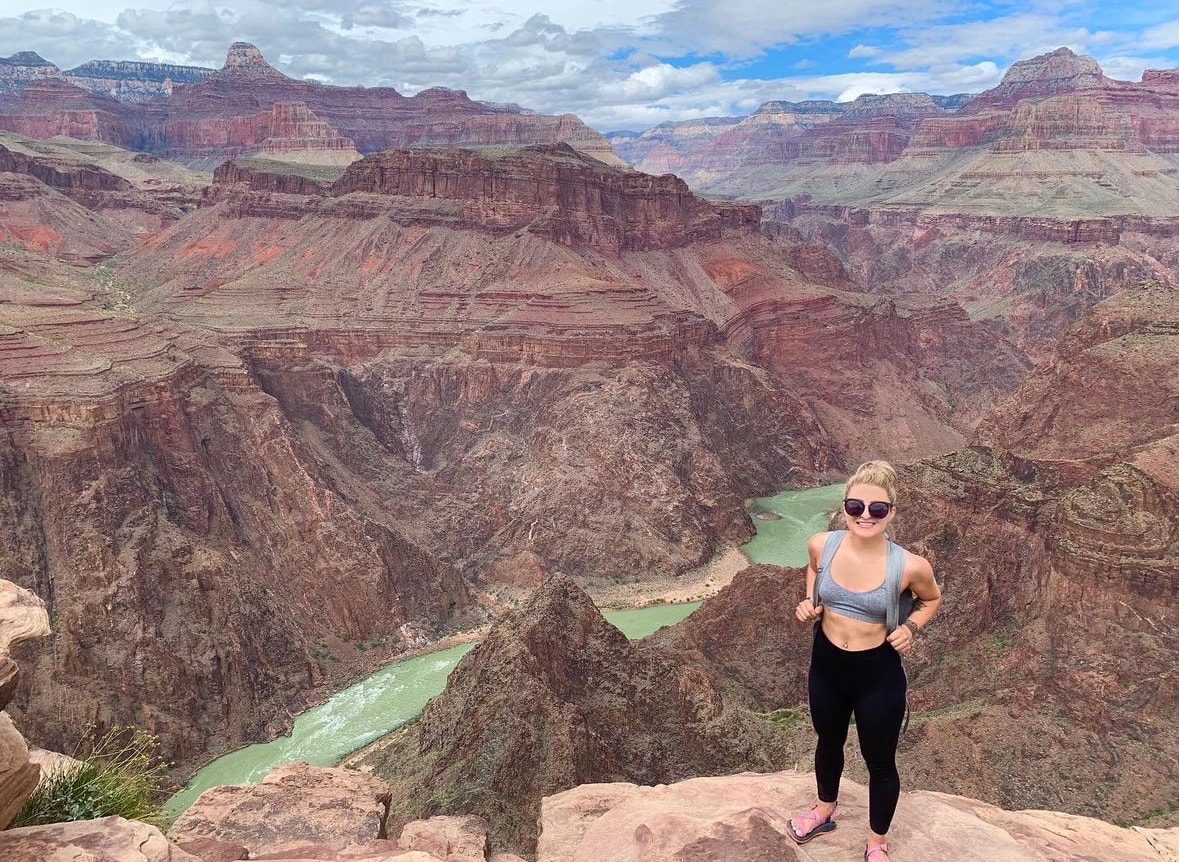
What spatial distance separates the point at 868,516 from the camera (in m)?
10.8

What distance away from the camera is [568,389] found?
259 ft

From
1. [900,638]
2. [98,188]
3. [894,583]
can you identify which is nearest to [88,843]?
[900,638]

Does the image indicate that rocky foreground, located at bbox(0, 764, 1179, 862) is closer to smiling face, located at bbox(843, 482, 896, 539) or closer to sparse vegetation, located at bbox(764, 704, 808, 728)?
smiling face, located at bbox(843, 482, 896, 539)

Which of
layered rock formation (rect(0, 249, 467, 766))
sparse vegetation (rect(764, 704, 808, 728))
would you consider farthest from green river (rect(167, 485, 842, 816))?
sparse vegetation (rect(764, 704, 808, 728))

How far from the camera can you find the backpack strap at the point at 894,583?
1070 cm

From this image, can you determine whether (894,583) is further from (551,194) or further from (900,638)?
(551,194)

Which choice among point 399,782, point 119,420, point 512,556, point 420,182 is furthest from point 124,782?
point 420,182

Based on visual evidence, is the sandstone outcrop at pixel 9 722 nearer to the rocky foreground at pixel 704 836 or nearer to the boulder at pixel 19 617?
the boulder at pixel 19 617

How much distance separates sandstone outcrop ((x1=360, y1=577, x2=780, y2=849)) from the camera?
1045 inches

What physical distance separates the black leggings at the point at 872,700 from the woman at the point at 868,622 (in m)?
0.01

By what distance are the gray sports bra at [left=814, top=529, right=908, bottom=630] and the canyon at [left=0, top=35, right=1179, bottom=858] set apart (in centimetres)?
319

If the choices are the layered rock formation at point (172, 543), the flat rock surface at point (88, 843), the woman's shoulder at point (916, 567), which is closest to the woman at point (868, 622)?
the woman's shoulder at point (916, 567)

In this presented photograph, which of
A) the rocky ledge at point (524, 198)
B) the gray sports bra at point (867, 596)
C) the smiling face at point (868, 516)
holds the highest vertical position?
the rocky ledge at point (524, 198)

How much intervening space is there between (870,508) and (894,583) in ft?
3.01
